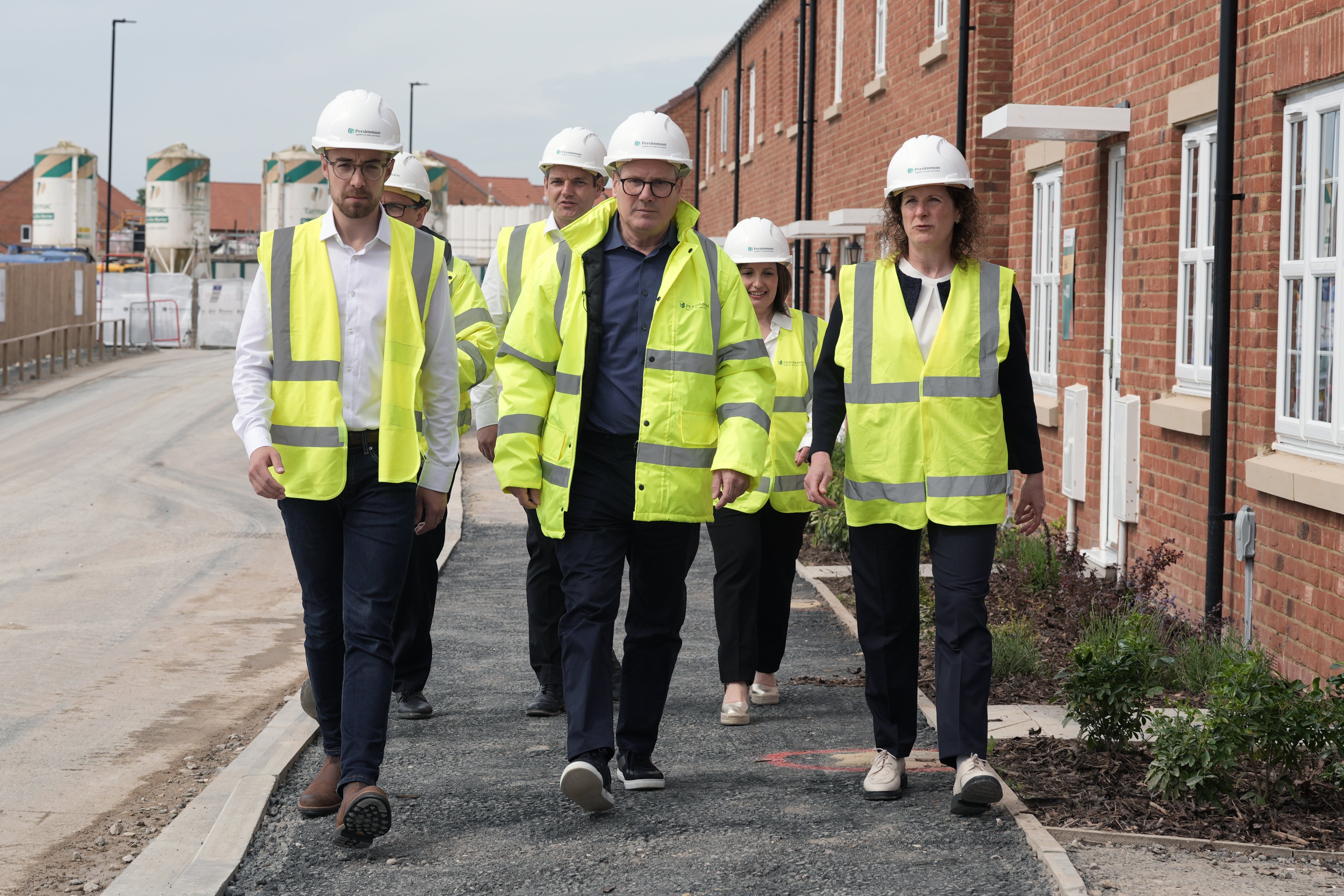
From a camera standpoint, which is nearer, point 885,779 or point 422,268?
point 422,268

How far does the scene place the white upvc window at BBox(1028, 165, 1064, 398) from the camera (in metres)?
11.1

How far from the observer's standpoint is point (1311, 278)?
6.57 meters

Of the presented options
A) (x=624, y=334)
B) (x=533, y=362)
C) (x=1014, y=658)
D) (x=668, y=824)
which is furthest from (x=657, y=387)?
(x=1014, y=658)

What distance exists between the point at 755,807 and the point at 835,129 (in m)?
15.9

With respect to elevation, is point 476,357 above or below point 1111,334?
below

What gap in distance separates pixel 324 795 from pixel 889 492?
211 centimetres

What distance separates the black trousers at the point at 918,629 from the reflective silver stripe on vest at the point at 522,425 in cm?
116

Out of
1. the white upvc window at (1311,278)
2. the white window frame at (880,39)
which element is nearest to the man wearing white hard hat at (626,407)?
the white upvc window at (1311,278)

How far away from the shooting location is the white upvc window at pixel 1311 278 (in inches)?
253

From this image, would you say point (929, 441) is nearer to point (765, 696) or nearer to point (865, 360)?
point (865, 360)

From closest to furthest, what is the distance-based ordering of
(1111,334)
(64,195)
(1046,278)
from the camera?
(1111,334), (1046,278), (64,195)

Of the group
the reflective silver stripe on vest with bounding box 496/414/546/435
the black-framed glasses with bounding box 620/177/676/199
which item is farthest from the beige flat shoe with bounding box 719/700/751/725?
the black-framed glasses with bounding box 620/177/676/199

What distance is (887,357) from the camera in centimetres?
509

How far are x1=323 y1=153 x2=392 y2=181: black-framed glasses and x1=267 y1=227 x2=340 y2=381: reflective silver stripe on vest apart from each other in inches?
9.8
